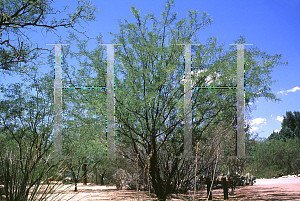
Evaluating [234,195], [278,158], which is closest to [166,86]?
[234,195]

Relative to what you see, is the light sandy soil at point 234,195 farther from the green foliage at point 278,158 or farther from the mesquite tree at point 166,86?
the green foliage at point 278,158

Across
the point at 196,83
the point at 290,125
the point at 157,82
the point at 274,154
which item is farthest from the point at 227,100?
the point at 290,125

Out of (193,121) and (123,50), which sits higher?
(123,50)

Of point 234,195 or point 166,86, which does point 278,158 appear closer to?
point 234,195

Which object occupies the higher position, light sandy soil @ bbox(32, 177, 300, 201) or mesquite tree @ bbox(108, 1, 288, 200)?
mesquite tree @ bbox(108, 1, 288, 200)

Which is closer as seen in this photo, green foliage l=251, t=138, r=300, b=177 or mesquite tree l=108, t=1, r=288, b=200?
mesquite tree l=108, t=1, r=288, b=200

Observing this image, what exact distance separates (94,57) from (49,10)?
41.7 inches

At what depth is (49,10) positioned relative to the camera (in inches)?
161

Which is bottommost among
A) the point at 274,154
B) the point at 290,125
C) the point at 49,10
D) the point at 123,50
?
the point at 274,154

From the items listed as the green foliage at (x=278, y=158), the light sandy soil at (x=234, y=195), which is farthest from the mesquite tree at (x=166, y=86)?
the green foliage at (x=278, y=158)

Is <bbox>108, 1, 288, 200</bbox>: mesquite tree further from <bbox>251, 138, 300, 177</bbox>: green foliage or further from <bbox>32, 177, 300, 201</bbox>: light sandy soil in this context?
<bbox>251, 138, 300, 177</bbox>: green foliage

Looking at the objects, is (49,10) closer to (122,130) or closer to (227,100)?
(122,130)

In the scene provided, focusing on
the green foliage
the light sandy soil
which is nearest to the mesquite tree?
the light sandy soil

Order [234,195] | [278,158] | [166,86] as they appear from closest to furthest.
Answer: [166,86] → [234,195] → [278,158]
